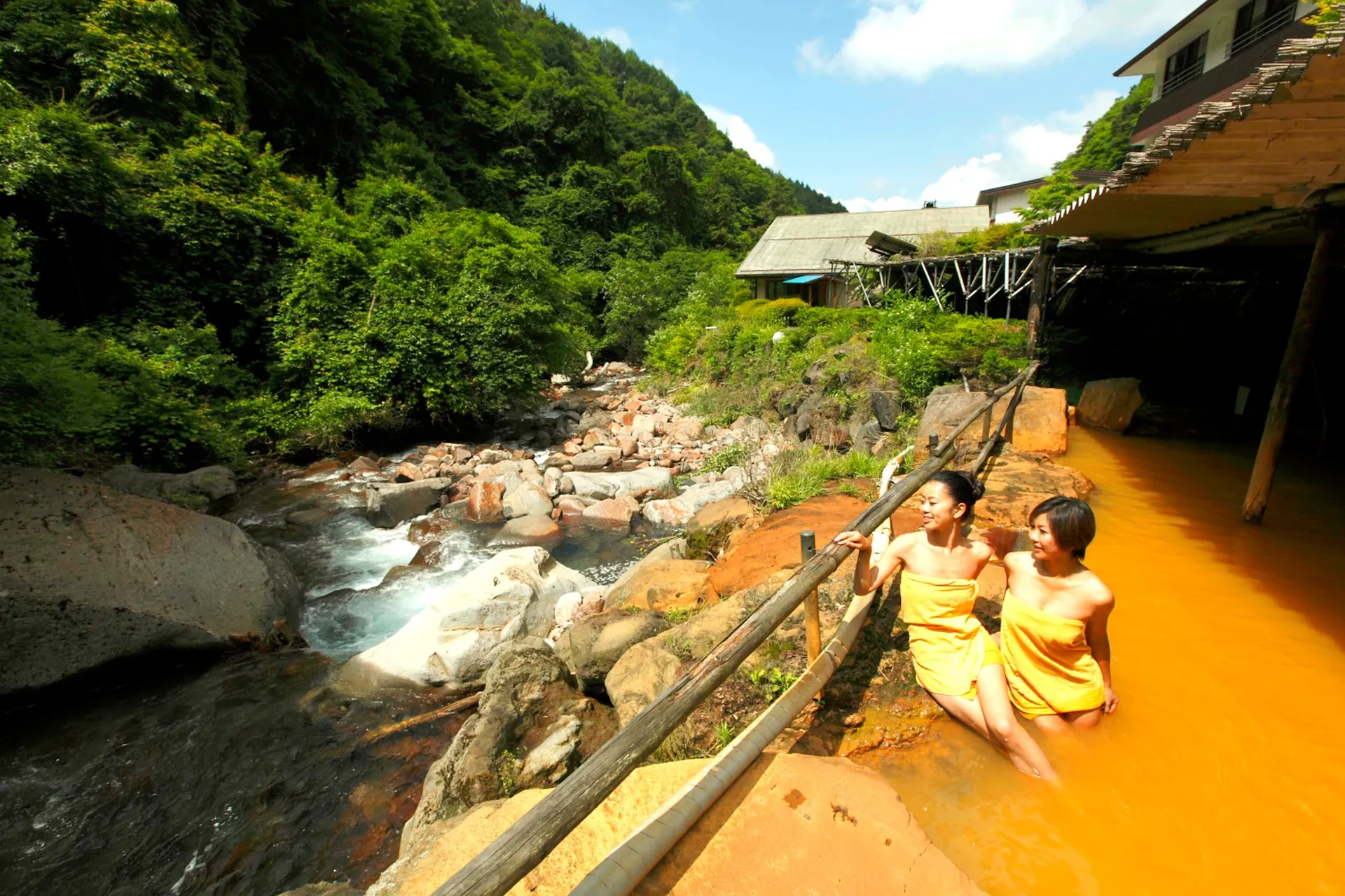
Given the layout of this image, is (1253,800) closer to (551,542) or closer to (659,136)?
(551,542)

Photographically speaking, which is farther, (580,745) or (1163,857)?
(580,745)

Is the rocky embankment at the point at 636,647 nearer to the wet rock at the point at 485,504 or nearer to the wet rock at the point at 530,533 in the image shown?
the wet rock at the point at 485,504

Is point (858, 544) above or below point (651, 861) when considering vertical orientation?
above

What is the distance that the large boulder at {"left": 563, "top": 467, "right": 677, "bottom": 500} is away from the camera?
10.2m

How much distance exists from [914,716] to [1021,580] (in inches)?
32.7

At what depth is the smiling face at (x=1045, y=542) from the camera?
8.23 ft

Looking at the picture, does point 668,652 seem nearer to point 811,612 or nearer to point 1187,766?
point 811,612

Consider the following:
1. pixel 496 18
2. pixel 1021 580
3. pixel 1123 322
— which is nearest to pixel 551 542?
pixel 1021 580

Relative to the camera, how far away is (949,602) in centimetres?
272

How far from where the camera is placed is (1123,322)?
1233 centimetres

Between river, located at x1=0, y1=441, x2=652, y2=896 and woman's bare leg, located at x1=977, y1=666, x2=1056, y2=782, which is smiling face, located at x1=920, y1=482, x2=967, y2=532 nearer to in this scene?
woman's bare leg, located at x1=977, y1=666, x2=1056, y2=782

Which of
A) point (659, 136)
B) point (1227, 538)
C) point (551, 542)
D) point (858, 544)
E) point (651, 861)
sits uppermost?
point (659, 136)

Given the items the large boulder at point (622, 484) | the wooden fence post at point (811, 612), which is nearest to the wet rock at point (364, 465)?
the large boulder at point (622, 484)

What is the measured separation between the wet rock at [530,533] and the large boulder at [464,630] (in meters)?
2.32
